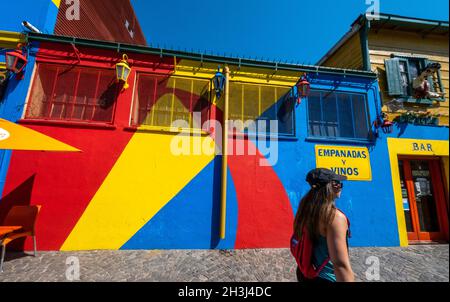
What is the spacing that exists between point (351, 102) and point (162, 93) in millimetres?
5933

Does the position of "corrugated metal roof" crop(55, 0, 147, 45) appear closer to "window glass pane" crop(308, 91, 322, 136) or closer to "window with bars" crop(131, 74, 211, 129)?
"window with bars" crop(131, 74, 211, 129)

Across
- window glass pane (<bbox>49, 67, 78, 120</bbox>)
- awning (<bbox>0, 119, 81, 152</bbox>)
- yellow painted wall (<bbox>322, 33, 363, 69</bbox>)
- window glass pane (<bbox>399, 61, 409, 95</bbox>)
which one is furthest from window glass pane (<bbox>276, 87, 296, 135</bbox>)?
window glass pane (<bbox>49, 67, 78, 120</bbox>)

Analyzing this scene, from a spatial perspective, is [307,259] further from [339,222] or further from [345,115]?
[345,115]

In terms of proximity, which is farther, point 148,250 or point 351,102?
point 351,102

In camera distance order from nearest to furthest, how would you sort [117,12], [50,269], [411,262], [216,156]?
1. [50,269]
2. [411,262]
3. [216,156]
4. [117,12]

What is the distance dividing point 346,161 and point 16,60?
9065 mm

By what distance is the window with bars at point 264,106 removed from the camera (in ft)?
21.3

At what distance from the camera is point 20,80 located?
564 centimetres

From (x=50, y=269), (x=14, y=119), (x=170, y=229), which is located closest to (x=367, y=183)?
(x=170, y=229)

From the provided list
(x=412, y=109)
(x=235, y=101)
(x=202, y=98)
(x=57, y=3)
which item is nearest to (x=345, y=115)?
(x=412, y=109)

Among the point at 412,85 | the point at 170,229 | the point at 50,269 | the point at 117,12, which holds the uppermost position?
the point at 117,12

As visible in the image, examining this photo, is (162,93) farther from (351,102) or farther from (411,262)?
(411,262)
